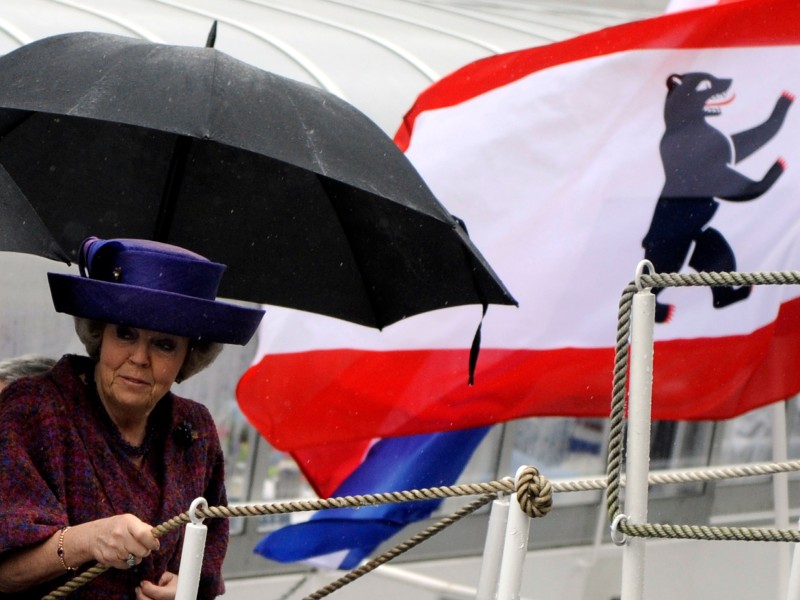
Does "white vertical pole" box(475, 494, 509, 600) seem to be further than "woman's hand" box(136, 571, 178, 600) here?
Yes

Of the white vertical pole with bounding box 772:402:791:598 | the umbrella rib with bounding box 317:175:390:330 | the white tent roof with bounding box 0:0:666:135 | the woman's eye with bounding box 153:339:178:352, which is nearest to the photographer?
the woman's eye with bounding box 153:339:178:352

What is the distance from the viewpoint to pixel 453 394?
4008 millimetres

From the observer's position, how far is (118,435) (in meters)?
2.19

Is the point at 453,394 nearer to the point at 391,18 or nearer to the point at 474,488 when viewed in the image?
the point at 474,488

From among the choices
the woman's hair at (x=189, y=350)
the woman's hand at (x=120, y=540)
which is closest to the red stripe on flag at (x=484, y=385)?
the woman's hair at (x=189, y=350)

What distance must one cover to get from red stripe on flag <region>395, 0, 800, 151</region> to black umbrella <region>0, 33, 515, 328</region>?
130cm

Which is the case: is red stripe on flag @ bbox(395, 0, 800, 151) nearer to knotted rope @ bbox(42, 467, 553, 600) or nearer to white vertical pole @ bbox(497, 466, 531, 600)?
knotted rope @ bbox(42, 467, 553, 600)

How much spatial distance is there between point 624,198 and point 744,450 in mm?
3694

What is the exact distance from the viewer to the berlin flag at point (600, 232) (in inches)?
159

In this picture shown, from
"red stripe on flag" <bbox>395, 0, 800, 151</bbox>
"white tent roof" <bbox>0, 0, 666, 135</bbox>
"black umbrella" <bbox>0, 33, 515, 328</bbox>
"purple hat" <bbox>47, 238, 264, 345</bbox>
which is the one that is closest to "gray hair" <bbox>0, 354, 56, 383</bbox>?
"black umbrella" <bbox>0, 33, 515, 328</bbox>

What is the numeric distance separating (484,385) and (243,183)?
1.19m

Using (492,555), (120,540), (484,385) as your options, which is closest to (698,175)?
(484,385)

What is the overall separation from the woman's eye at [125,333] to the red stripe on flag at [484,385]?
173 cm

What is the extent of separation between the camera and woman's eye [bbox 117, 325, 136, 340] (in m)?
2.24
